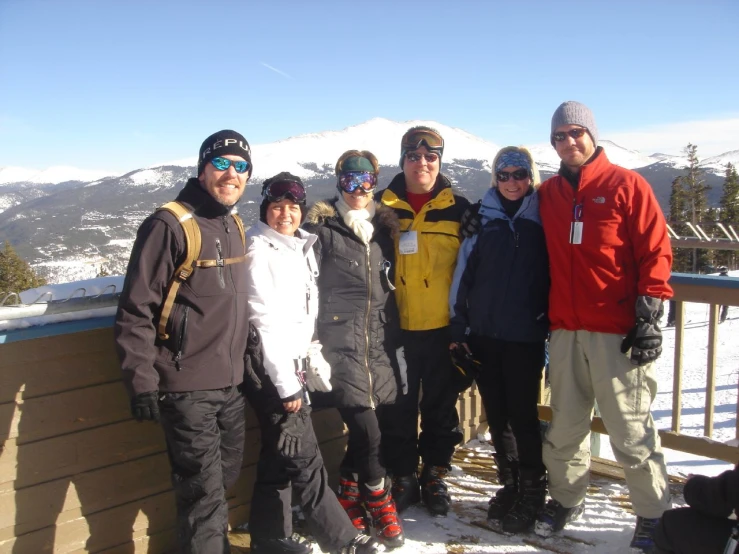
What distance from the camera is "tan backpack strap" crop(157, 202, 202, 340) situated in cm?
239

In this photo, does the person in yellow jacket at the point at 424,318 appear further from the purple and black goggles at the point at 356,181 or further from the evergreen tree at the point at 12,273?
the evergreen tree at the point at 12,273

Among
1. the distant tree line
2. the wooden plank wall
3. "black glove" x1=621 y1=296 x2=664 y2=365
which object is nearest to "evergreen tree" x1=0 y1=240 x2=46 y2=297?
the wooden plank wall

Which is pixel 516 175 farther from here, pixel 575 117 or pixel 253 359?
pixel 253 359

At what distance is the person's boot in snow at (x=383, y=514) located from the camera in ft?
9.95

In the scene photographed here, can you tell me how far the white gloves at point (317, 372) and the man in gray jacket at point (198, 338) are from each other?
1.15ft

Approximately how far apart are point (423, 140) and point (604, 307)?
1.36 meters

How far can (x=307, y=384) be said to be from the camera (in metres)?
2.89

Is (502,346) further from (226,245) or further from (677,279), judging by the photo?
(226,245)

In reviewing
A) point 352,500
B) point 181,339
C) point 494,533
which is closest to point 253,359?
point 181,339

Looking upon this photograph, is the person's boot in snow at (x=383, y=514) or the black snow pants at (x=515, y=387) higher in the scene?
the black snow pants at (x=515, y=387)

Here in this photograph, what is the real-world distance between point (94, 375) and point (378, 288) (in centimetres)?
149

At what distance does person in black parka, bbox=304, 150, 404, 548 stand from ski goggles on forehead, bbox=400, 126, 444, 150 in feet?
0.87

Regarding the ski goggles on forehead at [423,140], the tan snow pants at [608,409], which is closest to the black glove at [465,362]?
the tan snow pants at [608,409]

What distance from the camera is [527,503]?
3156mm
